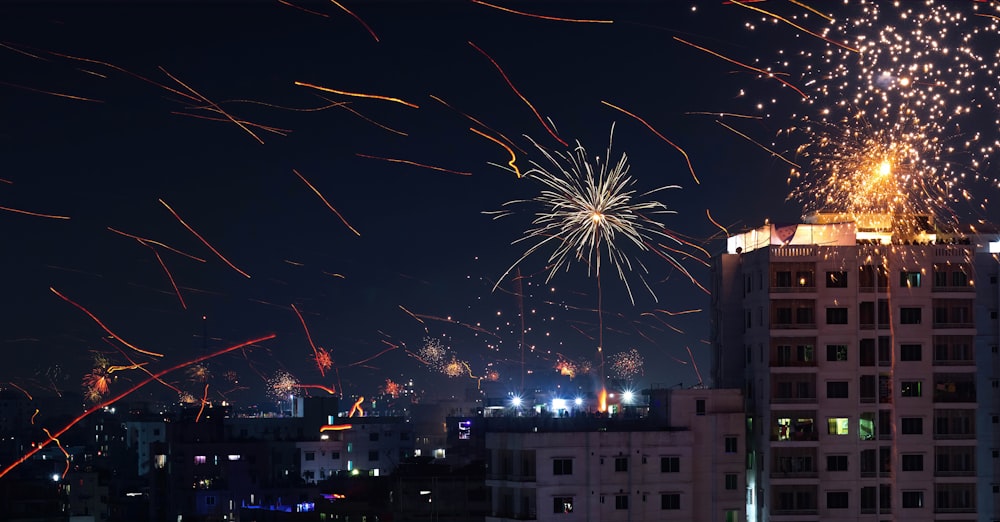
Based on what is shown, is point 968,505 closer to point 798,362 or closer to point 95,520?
point 798,362

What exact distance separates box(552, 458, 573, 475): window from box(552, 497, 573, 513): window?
0.78 meters

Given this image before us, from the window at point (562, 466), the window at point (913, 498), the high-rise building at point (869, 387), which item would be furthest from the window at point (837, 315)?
the window at point (562, 466)

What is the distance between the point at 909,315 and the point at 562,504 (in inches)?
500

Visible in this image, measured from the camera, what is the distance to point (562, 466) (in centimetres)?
4644

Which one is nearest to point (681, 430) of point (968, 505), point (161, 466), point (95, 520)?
point (968, 505)

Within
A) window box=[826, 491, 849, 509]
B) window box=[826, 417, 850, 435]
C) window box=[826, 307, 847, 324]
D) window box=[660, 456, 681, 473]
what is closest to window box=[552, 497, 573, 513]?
window box=[660, 456, 681, 473]

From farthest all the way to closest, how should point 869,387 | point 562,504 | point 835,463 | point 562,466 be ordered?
point 869,387 → point 835,463 → point 562,466 → point 562,504

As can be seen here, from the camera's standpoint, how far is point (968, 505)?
4841 centimetres

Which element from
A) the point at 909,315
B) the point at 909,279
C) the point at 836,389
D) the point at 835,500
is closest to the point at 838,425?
the point at 836,389

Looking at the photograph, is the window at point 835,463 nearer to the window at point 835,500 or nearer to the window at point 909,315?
the window at point 835,500

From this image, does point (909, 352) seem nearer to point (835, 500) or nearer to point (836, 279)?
point (836, 279)

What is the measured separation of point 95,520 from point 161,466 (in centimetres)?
953

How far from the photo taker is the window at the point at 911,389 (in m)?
48.5

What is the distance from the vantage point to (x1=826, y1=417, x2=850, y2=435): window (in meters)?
48.2
